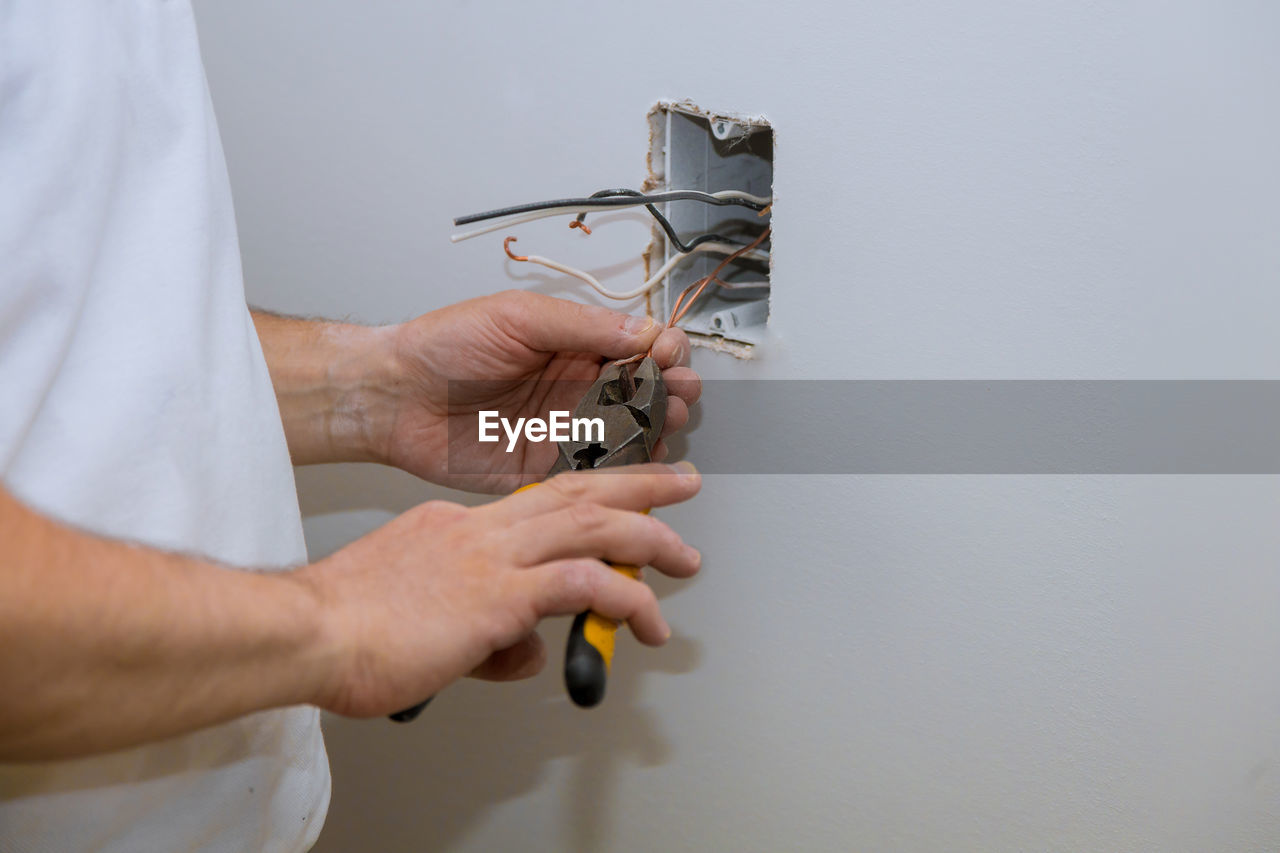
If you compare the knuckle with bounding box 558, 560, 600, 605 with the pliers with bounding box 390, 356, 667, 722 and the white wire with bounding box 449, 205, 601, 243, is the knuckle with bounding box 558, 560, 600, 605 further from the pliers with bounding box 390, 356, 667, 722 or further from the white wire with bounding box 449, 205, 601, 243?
the white wire with bounding box 449, 205, 601, 243

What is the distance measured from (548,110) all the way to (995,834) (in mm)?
700

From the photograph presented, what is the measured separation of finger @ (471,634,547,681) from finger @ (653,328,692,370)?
234mm

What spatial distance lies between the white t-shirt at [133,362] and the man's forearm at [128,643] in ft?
0.53

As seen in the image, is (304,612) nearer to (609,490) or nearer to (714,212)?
(609,490)

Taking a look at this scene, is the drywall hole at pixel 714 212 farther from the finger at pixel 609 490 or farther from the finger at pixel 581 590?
the finger at pixel 581 590

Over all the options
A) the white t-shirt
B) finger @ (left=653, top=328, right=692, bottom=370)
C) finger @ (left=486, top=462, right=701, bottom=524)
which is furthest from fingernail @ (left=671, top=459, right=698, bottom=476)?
the white t-shirt

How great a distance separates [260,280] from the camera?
40.3 inches

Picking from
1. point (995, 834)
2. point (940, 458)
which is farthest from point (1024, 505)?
point (995, 834)

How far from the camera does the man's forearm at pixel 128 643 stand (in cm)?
39

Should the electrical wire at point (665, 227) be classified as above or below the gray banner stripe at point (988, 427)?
above

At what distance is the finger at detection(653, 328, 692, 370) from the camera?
68cm

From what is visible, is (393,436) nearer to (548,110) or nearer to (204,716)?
(548,110)

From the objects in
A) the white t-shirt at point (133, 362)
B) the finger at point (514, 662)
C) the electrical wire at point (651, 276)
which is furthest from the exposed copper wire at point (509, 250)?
the finger at point (514, 662)

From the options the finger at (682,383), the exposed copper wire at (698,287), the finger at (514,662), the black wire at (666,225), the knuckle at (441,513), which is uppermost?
the black wire at (666,225)
